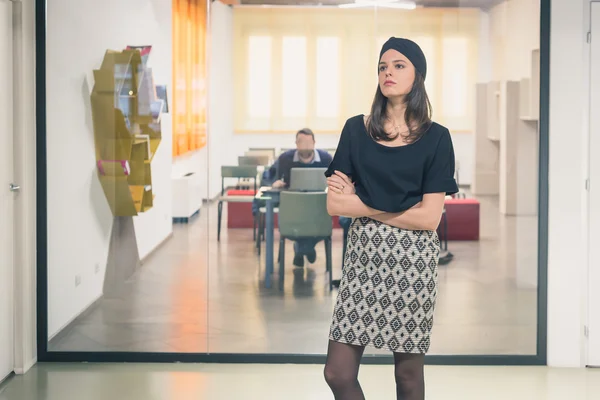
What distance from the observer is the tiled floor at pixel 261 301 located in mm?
5375

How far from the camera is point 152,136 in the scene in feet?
17.5

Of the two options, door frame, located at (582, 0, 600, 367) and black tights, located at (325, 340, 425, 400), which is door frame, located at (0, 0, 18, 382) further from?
door frame, located at (582, 0, 600, 367)

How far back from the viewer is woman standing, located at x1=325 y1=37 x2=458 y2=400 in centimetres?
290

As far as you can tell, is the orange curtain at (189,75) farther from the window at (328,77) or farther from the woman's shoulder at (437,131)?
the woman's shoulder at (437,131)

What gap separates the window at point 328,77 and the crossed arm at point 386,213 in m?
2.34

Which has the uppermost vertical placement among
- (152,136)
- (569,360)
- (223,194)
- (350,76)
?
(350,76)

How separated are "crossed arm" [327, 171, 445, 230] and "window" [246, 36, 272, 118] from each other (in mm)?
2388

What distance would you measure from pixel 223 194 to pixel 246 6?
1.14 meters

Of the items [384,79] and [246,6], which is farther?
[246,6]

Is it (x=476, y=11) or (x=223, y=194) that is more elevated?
(x=476, y=11)

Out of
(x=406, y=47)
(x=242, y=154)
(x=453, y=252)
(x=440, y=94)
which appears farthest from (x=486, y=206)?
(x=406, y=47)

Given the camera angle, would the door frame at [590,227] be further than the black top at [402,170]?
Yes

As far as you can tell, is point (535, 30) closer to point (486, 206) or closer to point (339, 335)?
point (486, 206)

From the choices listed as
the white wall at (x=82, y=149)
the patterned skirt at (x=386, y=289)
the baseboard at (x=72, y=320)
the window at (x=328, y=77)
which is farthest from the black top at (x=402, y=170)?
→ the baseboard at (x=72, y=320)
